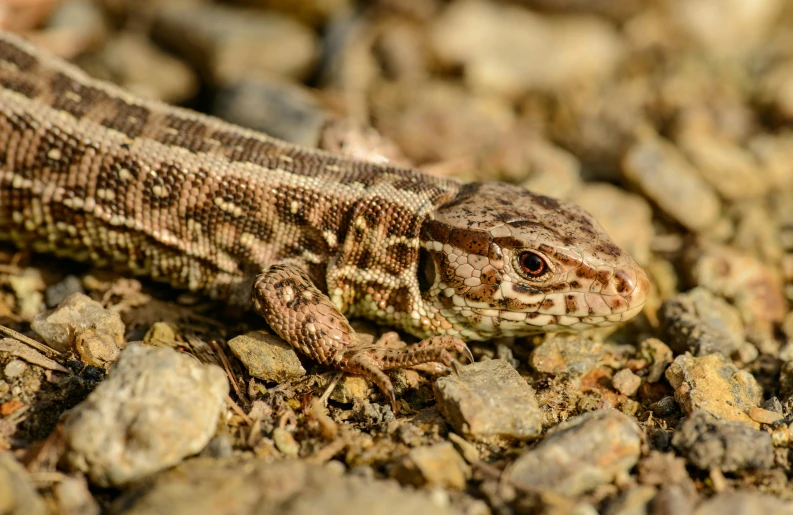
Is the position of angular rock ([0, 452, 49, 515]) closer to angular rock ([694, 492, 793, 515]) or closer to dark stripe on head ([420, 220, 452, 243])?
dark stripe on head ([420, 220, 452, 243])

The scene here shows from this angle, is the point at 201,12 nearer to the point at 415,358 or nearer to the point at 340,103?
the point at 340,103

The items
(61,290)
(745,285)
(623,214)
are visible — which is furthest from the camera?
(623,214)

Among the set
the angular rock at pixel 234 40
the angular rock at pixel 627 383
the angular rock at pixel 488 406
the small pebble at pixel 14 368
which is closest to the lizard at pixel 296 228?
the angular rock at pixel 488 406

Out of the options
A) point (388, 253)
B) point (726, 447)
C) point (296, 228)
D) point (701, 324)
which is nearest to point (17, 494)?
point (296, 228)

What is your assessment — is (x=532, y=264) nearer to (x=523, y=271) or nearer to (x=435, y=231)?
(x=523, y=271)

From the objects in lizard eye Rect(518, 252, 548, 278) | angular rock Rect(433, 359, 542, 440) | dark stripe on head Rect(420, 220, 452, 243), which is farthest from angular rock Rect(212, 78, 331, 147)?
angular rock Rect(433, 359, 542, 440)

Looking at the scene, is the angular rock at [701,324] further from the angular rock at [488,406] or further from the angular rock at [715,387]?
the angular rock at [488,406]
